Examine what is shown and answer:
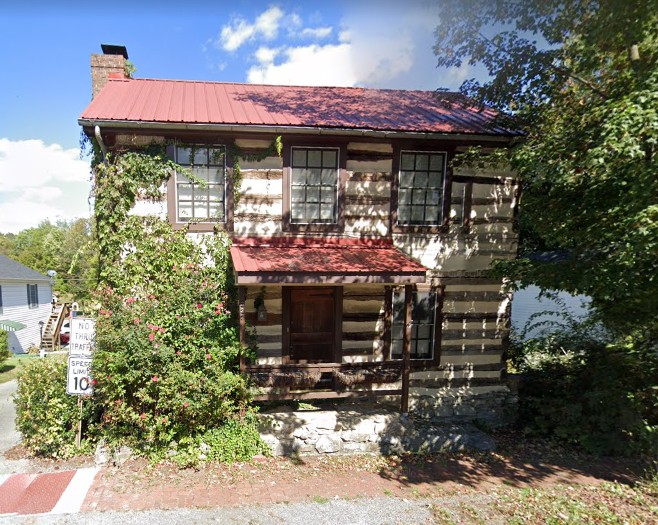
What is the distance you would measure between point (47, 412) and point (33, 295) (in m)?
20.7

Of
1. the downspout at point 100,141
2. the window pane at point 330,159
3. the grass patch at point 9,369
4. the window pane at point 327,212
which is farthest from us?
the grass patch at point 9,369

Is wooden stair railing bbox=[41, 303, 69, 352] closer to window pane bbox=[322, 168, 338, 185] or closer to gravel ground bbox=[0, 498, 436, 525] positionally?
gravel ground bbox=[0, 498, 436, 525]

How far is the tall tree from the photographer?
15.8ft

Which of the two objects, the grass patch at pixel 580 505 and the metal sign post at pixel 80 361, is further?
the metal sign post at pixel 80 361

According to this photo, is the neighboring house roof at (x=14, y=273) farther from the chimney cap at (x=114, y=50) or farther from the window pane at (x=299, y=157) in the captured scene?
the window pane at (x=299, y=157)

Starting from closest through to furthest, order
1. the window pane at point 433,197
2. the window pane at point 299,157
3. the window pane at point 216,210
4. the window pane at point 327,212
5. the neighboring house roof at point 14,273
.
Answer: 1. the window pane at point 216,210
2. the window pane at point 299,157
3. the window pane at point 327,212
4. the window pane at point 433,197
5. the neighboring house roof at point 14,273

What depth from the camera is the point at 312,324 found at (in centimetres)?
797

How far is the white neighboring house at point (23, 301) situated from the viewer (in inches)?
760

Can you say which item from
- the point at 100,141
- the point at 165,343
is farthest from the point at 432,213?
the point at 100,141

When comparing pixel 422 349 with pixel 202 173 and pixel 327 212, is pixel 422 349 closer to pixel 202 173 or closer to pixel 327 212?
pixel 327 212

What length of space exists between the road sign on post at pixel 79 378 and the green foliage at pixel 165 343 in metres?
0.17

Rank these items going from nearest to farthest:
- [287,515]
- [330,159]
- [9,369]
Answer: [287,515] → [330,159] → [9,369]

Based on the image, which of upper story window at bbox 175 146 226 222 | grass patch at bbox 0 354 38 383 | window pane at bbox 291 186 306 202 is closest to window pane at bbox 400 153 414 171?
window pane at bbox 291 186 306 202

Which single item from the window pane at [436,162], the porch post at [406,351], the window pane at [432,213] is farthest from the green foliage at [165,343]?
the window pane at [436,162]
